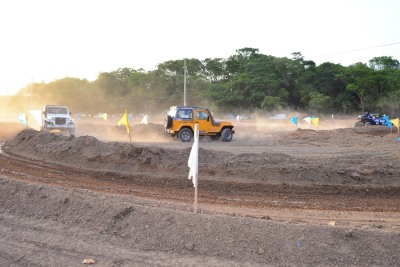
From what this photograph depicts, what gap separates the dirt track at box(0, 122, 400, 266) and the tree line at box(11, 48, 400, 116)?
157 ft

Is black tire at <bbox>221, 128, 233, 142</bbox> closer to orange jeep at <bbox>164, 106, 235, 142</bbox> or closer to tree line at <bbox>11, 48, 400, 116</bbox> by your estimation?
orange jeep at <bbox>164, 106, 235, 142</bbox>

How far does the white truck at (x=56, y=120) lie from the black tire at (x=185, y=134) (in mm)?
8099

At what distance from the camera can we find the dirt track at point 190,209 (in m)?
5.27

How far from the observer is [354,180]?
11.3 metres

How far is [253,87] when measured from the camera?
65.8 meters

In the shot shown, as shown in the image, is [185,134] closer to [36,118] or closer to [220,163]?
[36,118]

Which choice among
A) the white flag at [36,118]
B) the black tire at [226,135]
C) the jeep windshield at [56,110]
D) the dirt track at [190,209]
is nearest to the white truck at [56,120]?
the jeep windshield at [56,110]

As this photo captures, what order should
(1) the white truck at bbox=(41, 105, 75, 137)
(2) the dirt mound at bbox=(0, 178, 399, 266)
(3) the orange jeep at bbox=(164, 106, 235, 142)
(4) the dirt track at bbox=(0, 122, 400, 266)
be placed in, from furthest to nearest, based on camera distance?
(1) the white truck at bbox=(41, 105, 75, 137)
(3) the orange jeep at bbox=(164, 106, 235, 142)
(4) the dirt track at bbox=(0, 122, 400, 266)
(2) the dirt mound at bbox=(0, 178, 399, 266)

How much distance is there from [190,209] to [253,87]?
59602 mm

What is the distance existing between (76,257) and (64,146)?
11625mm

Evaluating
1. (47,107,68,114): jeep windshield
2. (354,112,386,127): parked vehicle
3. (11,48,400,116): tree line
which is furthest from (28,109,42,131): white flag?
(11,48,400,116): tree line

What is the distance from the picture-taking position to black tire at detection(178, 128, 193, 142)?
935 inches

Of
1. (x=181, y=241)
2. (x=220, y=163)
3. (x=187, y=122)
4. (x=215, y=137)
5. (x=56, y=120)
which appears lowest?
(x=215, y=137)

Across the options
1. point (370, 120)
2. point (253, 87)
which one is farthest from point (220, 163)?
point (253, 87)
